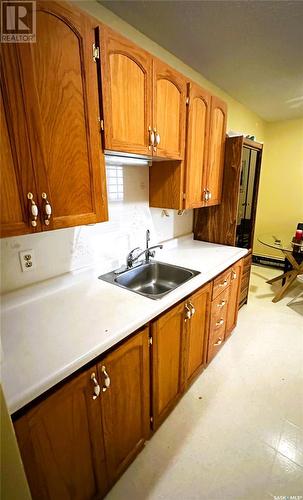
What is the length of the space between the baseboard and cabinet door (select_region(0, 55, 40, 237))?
A: 4063 millimetres

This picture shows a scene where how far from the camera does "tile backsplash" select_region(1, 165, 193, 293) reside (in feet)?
3.76

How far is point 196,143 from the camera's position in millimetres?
1662

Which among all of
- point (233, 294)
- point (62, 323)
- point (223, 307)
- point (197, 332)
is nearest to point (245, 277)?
point (233, 294)

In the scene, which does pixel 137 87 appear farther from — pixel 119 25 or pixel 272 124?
pixel 272 124

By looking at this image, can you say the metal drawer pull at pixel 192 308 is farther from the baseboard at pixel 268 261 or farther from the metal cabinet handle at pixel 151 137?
the baseboard at pixel 268 261

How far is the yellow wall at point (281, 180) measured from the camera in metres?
3.56

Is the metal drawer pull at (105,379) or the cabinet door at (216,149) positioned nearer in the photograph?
the metal drawer pull at (105,379)

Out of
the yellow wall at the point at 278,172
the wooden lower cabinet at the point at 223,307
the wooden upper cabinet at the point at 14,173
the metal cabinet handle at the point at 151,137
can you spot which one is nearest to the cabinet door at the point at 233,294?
the wooden lower cabinet at the point at 223,307

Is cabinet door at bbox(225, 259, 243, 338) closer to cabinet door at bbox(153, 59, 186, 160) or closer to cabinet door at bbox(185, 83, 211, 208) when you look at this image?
cabinet door at bbox(185, 83, 211, 208)

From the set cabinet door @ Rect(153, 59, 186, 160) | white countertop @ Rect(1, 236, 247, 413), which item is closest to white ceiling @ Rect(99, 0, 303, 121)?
cabinet door @ Rect(153, 59, 186, 160)

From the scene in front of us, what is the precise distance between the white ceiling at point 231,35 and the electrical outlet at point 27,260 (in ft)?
4.87

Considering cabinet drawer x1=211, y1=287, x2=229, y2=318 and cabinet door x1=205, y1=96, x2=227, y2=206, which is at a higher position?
cabinet door x1=205, y1=96, x2=227, y2=206

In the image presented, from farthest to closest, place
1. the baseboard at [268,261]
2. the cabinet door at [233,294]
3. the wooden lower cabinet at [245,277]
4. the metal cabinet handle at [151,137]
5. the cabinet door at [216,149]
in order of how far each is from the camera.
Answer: the baseboard at [268,261] < the wooden lower cabinet at [245,277] < the cabinet door at [233,294] < the cabinet door at [216,149] < the metal cabinet handle at [151,137]

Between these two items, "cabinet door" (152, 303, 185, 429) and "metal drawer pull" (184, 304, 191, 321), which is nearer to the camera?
"cabinet door" (152, 303, 185, 429)
